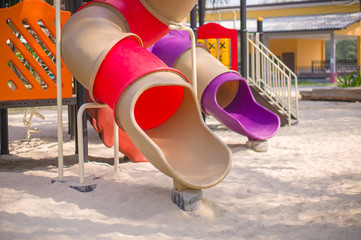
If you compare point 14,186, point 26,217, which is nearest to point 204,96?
point 14,186

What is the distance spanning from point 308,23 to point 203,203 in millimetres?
23643

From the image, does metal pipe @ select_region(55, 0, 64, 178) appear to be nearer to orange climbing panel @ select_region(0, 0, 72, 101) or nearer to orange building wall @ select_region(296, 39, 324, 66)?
orange climbing panel @ select_region(0, 0, 72, 101)

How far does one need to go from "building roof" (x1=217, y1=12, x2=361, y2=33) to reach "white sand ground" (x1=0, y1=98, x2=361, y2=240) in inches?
736

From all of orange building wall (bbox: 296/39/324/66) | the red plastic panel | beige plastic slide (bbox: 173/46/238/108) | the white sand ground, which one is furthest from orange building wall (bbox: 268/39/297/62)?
the red plastic panel

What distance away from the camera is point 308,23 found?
84.3 ft

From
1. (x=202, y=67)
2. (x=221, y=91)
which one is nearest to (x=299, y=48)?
(x=221, y=91)

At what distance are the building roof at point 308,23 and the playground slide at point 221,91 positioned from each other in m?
17.7

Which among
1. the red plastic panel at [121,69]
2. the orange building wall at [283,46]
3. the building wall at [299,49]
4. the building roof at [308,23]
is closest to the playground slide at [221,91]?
the red plastic panel at [121,69]

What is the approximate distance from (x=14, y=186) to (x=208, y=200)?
2.04 metres

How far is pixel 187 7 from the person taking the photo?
4.64m

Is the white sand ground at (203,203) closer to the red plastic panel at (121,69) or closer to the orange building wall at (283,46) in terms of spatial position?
the red plastic panel at (121,69)

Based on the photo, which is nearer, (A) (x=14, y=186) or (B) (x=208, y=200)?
(B) (x=208, y=200)

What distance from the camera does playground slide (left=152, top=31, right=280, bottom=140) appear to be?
22.7ft

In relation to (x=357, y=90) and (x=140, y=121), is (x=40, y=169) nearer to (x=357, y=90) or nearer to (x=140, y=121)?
(x=140, y=121)
